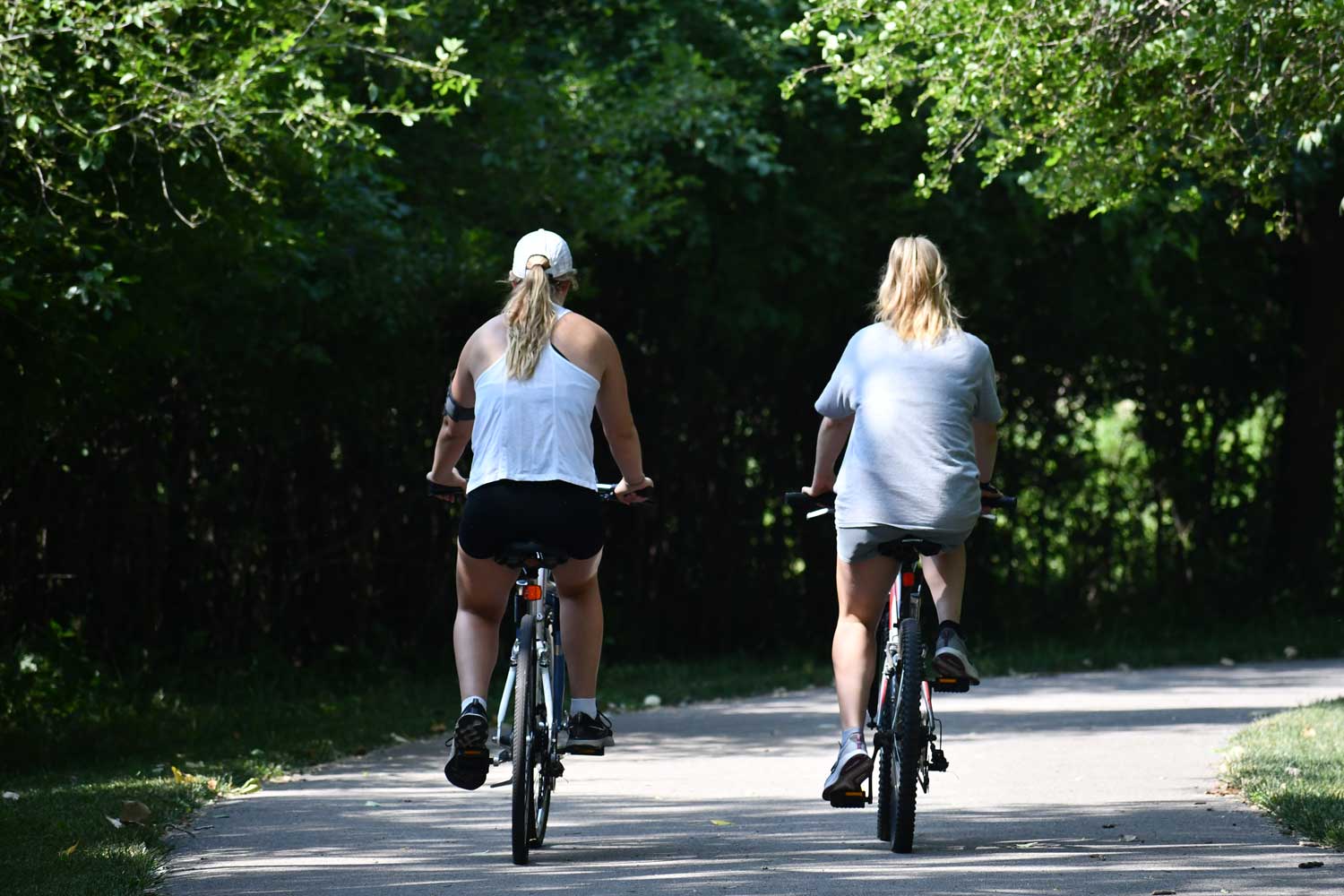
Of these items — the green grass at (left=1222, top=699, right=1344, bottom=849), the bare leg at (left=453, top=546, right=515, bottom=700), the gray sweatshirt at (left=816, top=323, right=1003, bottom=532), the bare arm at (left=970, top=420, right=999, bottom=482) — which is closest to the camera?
the gray sweatshirt at (left=816, top=323, right=1003, bottom=532)

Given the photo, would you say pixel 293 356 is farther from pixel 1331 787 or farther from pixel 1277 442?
pixel 1277 442

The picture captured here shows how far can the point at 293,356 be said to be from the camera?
476 inches

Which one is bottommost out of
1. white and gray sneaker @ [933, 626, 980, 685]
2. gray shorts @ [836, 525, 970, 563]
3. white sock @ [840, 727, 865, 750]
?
white sock @ [840, 727, 865, 750]

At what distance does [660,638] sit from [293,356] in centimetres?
497

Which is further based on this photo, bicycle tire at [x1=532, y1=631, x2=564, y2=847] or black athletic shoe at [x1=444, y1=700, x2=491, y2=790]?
bicycle tire at [x1=532, y1=631, x2=564, y2=847]

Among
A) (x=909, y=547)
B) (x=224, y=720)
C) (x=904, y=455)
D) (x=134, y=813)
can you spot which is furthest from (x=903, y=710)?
(x=224, y=720)

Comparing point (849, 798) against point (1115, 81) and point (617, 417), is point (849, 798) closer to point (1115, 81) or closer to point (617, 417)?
point (617, 417)

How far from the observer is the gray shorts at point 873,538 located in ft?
21.1

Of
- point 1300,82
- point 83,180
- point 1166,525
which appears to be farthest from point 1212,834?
point 1166,525

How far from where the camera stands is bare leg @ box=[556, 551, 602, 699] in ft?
22.1

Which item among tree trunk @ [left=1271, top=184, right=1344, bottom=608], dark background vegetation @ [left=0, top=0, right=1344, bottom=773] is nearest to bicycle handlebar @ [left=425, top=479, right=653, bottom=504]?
dark background vegetation @ [left=0, top=0, right=1344, bottom=773]

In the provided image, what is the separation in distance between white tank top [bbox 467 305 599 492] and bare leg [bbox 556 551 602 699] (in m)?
0.46

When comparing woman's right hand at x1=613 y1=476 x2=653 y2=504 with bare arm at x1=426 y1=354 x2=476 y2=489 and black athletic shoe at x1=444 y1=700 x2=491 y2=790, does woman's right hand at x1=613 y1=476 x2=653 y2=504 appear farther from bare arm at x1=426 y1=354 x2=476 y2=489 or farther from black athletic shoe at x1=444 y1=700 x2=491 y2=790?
black athletic shoe at x1=444 y1=700 x2=491 y2=790

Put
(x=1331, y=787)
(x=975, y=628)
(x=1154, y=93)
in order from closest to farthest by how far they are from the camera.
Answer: (x=1331, y=787) < (x=1154, y=93) < (x=975, y=628)
